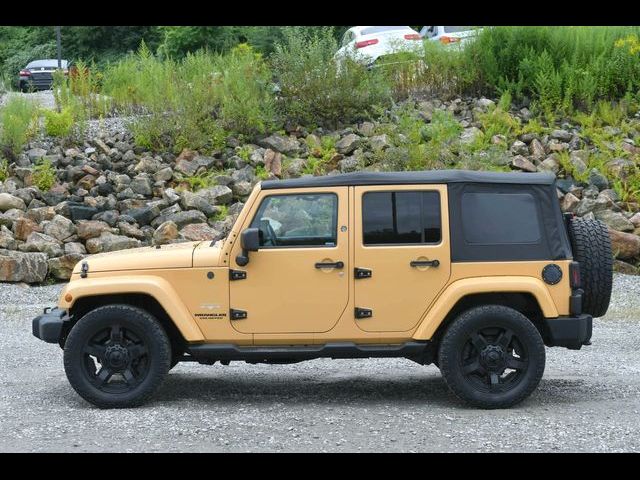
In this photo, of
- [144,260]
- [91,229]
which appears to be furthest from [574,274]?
[91,229]

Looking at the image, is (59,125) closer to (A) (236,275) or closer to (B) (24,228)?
(B) (24,228)

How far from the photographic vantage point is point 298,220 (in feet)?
26.6

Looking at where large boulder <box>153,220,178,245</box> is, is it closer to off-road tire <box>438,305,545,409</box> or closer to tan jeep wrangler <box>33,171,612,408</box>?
tan jeep wrangler <box>33,171,612,408</box>

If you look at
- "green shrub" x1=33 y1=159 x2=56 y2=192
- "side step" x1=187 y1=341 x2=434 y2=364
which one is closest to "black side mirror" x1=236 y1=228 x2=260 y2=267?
"side step" x1=187 y1=341 x2=434 y2=364

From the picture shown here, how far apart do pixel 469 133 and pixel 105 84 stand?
7.31 m

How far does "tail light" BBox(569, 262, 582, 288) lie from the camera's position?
7.96 meters

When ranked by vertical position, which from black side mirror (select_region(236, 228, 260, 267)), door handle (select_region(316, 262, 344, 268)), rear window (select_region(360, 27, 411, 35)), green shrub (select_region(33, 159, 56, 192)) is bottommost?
green shrub (select_region(33, 159, 56, 192))

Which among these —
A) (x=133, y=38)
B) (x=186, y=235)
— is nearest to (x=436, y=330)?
(x=186, y=235)

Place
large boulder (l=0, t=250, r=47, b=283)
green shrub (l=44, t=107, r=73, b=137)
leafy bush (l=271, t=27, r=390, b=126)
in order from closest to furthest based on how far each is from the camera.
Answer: large boulder (l=0, t=250, r=47, b=283), green shrub (l=44, t=107, r=73, b=137), leafy bush (l=271, t=27, r=390, b=126)

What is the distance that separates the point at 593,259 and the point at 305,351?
2411 mm

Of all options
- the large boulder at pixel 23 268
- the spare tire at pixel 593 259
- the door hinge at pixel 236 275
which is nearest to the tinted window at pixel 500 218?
the spare tire at pixel 593 259

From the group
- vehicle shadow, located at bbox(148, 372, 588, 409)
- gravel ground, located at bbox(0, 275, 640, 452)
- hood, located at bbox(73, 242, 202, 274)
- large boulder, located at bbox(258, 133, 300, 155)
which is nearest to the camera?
gravel ground, located at bbox(0, 275, 640, 452)

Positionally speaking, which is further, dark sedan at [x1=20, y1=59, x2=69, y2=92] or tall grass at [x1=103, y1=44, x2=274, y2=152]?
dark sedan at [x1=20, y1=59, x2=69, y2=92]

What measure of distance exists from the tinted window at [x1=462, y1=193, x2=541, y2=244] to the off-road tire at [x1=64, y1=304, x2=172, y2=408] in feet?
8.46
